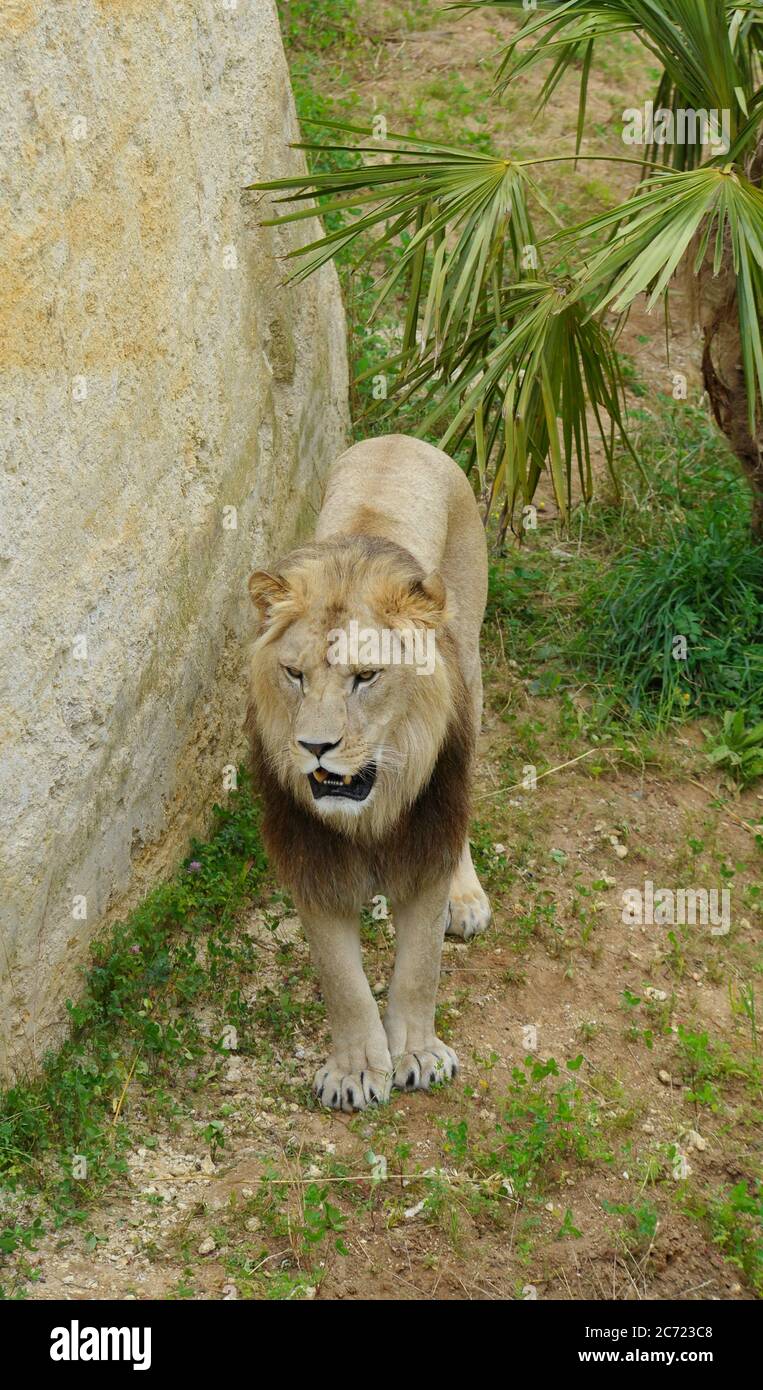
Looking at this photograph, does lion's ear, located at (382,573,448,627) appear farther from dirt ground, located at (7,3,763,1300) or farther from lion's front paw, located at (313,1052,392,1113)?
dirt ground, located at (7,3,763,1300)

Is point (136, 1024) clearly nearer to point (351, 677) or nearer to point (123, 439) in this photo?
point (351, 677)

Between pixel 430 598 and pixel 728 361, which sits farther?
pixel 728 361

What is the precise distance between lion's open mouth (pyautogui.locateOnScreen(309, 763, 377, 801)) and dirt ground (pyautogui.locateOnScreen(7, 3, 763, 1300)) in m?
1.15

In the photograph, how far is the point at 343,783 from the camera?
4152 millimetres

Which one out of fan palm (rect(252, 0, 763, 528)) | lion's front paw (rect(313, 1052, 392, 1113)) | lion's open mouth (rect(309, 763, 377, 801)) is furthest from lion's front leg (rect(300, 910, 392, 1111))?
fan palm (rect(252, 0, 763, 528))

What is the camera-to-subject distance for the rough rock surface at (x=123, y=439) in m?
4.23

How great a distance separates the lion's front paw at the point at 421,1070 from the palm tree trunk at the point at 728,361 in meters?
3.19

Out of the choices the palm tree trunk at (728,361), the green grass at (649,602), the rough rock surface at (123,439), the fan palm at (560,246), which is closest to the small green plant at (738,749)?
the green grass at (649,602)

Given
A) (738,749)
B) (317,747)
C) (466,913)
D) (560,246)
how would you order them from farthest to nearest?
(738,749) < (560,246) < (466,913) < (317,747)

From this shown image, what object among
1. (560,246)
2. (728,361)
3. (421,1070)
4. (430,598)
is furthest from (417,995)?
(728,361)

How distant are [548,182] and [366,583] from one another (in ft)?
21.8

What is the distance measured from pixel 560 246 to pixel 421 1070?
3427 mm

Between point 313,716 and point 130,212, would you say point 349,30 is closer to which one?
point 130,212

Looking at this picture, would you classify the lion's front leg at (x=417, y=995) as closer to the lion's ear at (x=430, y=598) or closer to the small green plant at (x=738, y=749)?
the lion's ear at (x=430, y=598)
